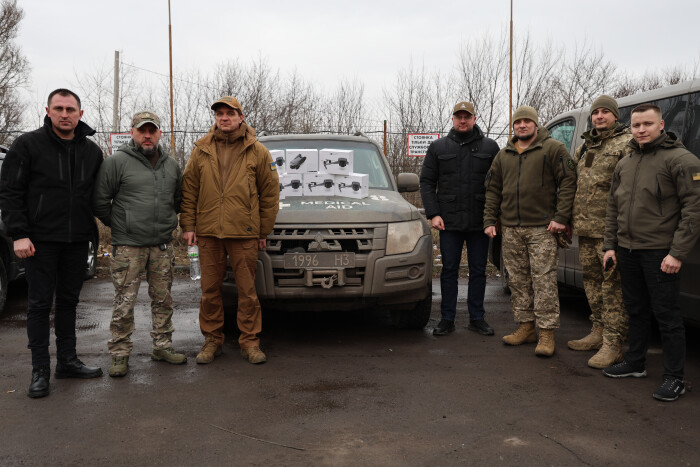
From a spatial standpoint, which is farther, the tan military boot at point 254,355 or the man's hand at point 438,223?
the man's hand at point 438,223

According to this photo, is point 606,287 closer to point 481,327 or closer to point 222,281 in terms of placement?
point 481,327

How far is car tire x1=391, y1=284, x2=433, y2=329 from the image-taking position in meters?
5.18

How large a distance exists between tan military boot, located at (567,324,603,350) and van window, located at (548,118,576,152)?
1752 mm

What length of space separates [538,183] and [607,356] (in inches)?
55.4

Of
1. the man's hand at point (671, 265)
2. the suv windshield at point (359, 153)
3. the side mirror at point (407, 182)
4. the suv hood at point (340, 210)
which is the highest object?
the suv windshield at point (359, 153)

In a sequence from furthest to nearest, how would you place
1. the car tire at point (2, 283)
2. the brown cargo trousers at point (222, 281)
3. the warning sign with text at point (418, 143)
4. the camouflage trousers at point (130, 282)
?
the warning sign with text at point (418, 143) < the car tire at point (2, 283) < the brown cargo trousers at point (222, 281) < the camouflage trousers at point (130, 282)

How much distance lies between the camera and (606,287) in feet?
14.2

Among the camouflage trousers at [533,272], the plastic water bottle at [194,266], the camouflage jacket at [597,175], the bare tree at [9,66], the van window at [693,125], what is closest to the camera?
the van window at [693,125]

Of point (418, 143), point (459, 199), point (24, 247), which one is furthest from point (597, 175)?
point (418, 143)

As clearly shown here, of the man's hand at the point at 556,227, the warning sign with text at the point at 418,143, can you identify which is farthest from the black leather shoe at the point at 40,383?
the warning sign with text at the point at 418,143

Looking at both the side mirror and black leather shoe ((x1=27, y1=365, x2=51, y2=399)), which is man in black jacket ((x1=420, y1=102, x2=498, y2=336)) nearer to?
the side mirror

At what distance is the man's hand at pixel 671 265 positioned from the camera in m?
3.48

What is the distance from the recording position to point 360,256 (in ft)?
15.1

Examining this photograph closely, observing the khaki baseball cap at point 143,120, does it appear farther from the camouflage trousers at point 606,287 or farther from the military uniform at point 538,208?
the camouflage trousers at point 606,287
